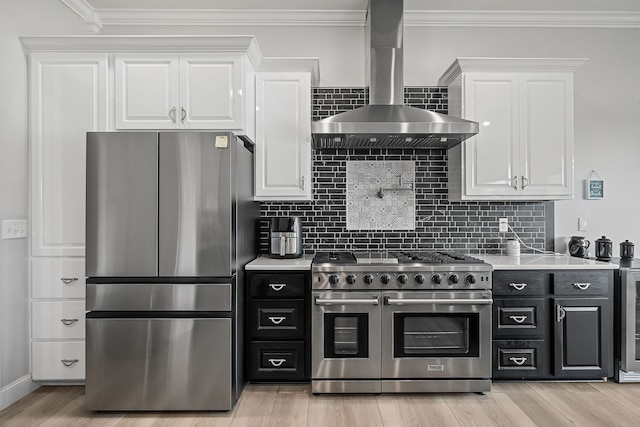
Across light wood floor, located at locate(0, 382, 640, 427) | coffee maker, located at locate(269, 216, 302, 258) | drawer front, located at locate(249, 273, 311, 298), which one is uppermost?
coffee maker, located at locate(269, 216, 302, 258)

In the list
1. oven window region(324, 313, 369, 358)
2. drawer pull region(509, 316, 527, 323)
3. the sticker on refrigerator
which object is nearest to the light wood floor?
oven window region(324, 313, 369, 358)

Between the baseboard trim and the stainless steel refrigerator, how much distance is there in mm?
603

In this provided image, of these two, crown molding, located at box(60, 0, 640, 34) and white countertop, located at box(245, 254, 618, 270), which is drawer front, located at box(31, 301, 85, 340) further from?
crown molding, located at box(60, 0, 640, 34)

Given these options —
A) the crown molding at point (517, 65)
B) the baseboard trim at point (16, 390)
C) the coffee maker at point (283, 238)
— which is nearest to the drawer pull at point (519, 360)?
the coffee maker at point (283, 238)

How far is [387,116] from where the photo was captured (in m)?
3.08

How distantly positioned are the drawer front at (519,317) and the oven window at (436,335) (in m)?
0.22

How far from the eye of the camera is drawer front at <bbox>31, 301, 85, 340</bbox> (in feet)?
9.69

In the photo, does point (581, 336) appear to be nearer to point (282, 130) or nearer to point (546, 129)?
point (546, 129)

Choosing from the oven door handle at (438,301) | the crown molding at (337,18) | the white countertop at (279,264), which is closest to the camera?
the oven door handle at (438,301)

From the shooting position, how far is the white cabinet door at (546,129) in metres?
3.33

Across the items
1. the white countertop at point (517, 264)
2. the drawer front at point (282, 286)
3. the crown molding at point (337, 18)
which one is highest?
the crown molding at point (337, 18)

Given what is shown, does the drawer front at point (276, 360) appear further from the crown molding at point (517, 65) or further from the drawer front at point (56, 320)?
the crown molding at point (517, 65)

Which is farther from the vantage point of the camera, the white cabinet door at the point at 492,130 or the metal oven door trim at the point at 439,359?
the white cabinet door at the point at 492,130

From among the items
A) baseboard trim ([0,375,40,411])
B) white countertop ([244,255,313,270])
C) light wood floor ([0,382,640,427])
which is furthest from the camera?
white countertop ([244,255,313,270])
